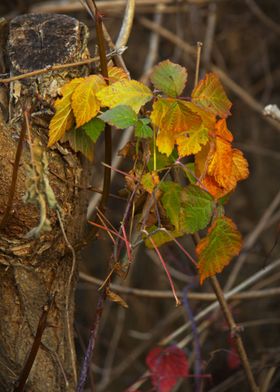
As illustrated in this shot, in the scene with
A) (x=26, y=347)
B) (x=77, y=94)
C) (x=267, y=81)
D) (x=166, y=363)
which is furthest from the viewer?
(x=267, y=81)

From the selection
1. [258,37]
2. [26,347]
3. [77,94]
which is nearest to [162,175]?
[77,94]

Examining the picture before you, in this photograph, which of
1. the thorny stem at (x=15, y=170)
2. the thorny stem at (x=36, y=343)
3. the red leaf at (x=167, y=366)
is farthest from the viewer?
the red leaf at (x=167, y=366)

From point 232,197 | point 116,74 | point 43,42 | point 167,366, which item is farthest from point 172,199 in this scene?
point 232,197

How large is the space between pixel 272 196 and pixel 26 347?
217cm

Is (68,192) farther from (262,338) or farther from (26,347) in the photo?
(262,338)

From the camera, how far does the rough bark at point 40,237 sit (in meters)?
1.18

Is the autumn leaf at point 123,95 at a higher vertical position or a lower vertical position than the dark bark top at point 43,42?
lower

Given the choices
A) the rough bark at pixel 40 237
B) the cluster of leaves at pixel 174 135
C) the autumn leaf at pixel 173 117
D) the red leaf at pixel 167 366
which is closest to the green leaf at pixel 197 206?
the cluster of leaves at pixel 174 135

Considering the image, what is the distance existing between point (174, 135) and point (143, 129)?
6 cm

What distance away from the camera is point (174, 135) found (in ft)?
3.75

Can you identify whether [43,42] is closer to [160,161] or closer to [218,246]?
[160,161]

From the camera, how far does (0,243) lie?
1167 millimetres

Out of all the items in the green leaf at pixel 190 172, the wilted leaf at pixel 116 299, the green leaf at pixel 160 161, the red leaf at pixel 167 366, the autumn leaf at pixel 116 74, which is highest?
the autumn leaf at pixel 116 74

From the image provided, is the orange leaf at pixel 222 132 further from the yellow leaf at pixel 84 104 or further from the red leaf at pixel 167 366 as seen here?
the red leaf at pixel 167 366
